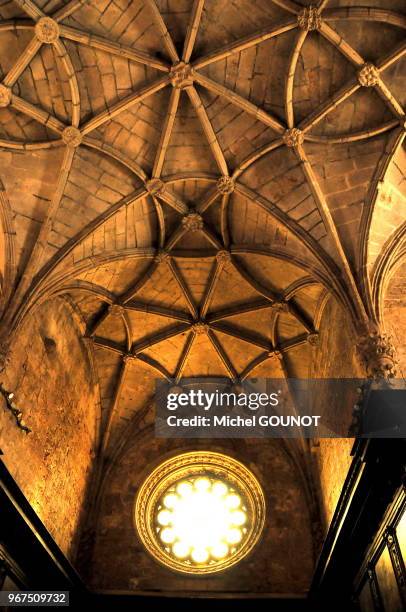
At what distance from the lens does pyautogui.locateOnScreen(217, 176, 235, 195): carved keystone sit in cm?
1235

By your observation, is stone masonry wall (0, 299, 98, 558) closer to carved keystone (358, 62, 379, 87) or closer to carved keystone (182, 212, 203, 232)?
carved keystone (182, 212, 203, 232)

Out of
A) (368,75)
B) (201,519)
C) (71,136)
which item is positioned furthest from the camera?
(201,519)

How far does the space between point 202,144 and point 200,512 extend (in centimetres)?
816

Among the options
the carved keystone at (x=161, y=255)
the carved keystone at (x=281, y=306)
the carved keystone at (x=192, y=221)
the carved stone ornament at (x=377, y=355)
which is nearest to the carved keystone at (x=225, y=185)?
the carved keystone at (x=192, y=221)

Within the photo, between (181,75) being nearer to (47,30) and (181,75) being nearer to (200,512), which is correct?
(47,30)

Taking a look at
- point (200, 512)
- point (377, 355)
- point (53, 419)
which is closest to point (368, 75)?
point (377, 355)

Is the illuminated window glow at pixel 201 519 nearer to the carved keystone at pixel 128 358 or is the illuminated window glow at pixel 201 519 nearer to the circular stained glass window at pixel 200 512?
the circular stained glass window at pixel 200 512

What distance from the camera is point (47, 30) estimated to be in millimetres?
10508

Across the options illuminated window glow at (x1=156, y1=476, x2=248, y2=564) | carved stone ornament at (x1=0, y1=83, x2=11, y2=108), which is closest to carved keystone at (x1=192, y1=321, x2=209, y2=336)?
illuminated window glow at (x1=156, y1=476, x2=248, y2=564)

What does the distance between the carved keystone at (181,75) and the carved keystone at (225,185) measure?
1.94m

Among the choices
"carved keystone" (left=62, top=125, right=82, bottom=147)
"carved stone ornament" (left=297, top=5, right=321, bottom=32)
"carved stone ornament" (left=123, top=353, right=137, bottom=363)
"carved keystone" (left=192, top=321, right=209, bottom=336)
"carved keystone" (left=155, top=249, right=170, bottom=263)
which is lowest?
"carved stone ornament" (left=123, top=353, right=137, bottom=363)

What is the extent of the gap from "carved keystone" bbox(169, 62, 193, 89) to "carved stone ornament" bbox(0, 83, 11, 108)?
2.93 metres

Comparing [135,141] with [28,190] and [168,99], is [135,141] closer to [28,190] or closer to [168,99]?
[168,99]

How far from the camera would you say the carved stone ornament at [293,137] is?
460 inches
